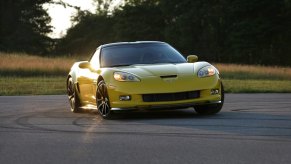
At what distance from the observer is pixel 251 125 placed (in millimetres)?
10648

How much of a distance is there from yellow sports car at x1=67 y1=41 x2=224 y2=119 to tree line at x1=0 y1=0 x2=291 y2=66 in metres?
58.7

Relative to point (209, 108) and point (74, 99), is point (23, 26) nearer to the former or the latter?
point (74, 99)

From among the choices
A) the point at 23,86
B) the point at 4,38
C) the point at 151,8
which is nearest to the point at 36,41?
the point at 4,38

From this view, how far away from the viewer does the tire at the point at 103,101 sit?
12.4m

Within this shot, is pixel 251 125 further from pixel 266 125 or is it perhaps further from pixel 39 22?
pixel 39 22

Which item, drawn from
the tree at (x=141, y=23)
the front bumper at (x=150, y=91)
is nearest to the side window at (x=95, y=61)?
the front bumper at (x=150, y=91)

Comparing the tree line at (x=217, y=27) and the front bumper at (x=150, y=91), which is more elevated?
the front bumper at (x=150, y=91)

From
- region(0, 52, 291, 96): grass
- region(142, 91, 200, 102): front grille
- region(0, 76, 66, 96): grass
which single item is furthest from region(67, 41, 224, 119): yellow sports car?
region(0, 52, 291, 96): grass

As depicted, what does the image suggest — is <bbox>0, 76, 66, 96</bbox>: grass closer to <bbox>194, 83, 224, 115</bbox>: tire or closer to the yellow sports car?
the yellow sports car

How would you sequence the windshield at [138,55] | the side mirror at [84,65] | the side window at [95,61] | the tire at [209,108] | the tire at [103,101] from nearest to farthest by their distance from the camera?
the tire at [103,101] → the tire at [209,108] → the windshield at [138,55] → the side window at [95,61] → the side mirror at [84,65]

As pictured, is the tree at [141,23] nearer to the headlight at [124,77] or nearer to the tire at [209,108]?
the tire at [209,108]

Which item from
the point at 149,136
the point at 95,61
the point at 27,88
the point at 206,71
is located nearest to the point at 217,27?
the point at 27,88

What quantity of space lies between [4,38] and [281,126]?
3061 inches

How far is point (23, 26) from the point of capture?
90.2 meters
